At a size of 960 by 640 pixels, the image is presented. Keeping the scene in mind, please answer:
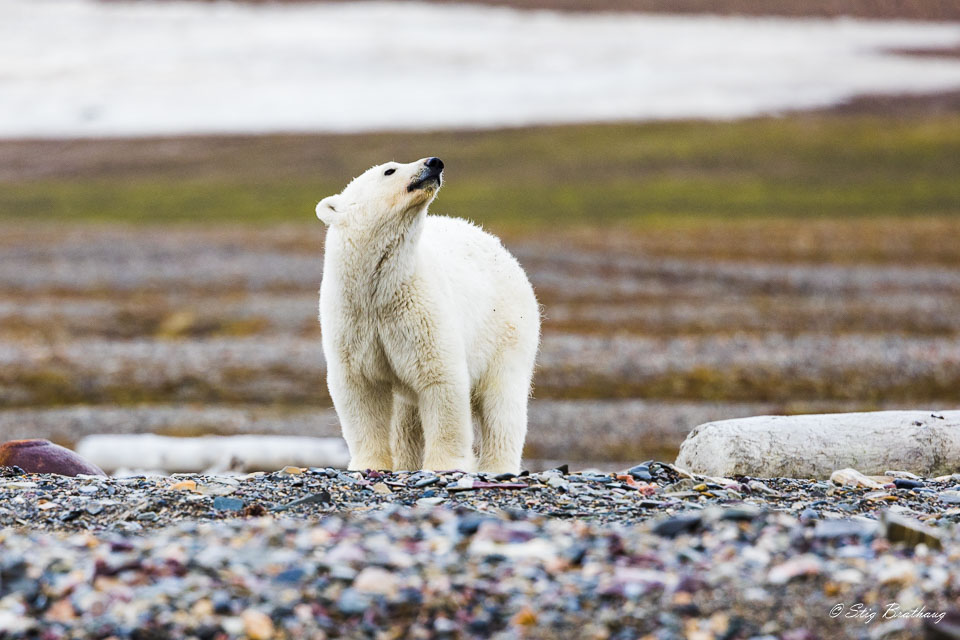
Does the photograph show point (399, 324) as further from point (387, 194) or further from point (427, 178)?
point (427, 178)

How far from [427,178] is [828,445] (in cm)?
370

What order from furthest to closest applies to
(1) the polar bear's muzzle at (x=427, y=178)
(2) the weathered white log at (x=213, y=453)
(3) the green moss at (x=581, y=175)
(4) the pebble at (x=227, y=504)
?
(3) the green moss at (x=581, y=175), (2) the weathered white log at (x=213, y=453), (1) the polar bear's muzzle at (x=427, y=178), (4) the pebble at (x=227, y=504)

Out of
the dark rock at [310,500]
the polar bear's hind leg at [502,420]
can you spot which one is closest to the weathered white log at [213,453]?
the polar bear's hind leg at [502,420]

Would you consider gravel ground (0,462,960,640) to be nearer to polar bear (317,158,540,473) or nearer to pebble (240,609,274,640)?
pebble (240,609,274,640)

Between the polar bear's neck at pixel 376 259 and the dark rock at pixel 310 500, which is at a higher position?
the polar bear's neck at pixel 376 259

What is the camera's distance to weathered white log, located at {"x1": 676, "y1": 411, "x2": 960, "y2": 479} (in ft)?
28.3

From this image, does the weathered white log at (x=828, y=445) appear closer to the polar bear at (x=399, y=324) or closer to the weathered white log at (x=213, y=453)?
the polar bear at (x=399, y=324)

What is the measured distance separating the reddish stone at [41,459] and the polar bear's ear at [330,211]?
265 cm

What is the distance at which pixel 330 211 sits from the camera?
8.57 meters

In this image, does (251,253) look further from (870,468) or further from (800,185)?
(800,185)

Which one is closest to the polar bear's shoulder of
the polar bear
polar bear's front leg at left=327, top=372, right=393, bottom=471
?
the polar bear

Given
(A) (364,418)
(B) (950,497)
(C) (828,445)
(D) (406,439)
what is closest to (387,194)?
(A) (364,418)

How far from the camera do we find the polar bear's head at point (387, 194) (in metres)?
8.27

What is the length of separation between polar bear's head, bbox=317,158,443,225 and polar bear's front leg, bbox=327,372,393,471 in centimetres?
125
